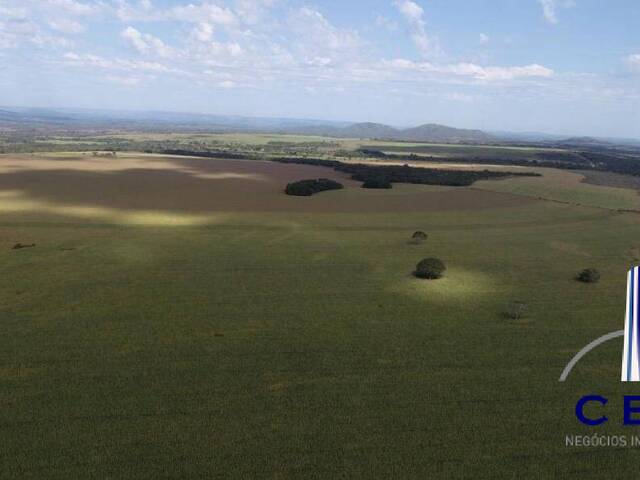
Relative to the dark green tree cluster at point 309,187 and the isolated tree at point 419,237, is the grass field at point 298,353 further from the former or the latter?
the dark green tree cluster at point 309,187

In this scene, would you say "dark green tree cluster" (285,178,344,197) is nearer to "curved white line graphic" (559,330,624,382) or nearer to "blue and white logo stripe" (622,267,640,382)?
"curved white line graphic" (559,330,624,382)

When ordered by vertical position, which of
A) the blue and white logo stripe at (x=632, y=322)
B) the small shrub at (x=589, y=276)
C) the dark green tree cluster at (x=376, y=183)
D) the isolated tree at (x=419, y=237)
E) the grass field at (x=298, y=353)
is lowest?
the grass field at (x=298, y=353)

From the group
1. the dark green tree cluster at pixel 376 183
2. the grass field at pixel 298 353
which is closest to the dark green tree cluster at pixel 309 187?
the dark green tree cluster at pixel 376 183

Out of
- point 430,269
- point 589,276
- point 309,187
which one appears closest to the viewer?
point 589,276

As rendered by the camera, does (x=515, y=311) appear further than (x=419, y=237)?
No

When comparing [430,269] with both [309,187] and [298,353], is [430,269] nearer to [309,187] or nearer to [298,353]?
[298,353]

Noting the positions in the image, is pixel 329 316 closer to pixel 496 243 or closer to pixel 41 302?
pixel 41 302

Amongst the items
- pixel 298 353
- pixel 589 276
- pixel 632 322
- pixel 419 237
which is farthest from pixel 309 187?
pixel 632 322
